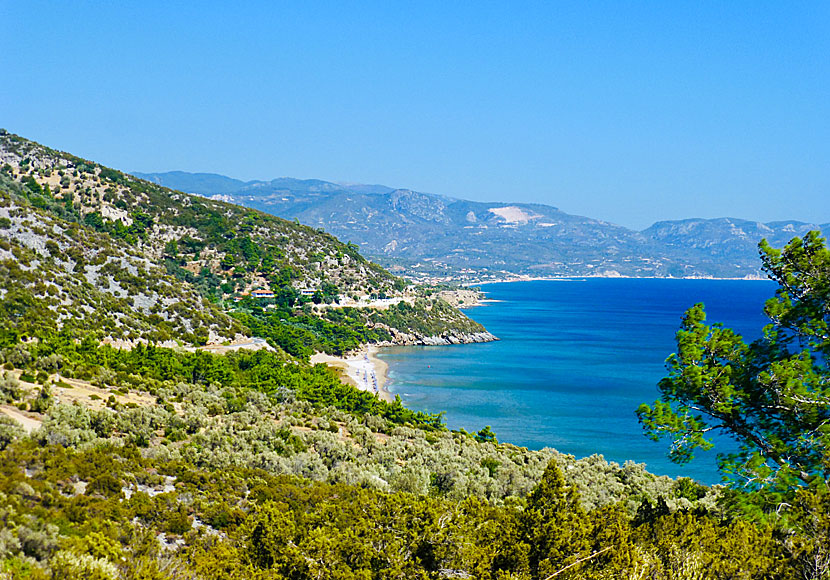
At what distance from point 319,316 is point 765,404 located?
65.5 metres

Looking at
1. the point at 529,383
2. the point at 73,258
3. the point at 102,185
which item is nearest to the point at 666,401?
the point at 73,258

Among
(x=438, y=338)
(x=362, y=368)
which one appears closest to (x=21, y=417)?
(x=362, y=368)

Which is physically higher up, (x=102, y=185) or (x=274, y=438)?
(x=102, y=185)

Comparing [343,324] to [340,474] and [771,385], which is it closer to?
[340,474]

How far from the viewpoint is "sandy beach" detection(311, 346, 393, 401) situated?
50.7 m

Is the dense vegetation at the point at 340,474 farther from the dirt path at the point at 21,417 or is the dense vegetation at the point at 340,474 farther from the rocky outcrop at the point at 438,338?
the rocky outcrop at the point at 438,338

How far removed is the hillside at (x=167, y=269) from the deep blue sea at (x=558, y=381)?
9.99 metres

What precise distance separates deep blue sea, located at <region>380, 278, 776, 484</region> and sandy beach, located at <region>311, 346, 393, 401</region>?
1362mm

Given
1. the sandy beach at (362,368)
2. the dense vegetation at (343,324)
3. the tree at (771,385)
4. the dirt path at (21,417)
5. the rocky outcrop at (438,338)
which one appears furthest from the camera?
the rocky outcrop at (438,338)

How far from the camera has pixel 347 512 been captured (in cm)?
1095

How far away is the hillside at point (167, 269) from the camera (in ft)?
123

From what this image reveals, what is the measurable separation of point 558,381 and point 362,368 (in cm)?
1881

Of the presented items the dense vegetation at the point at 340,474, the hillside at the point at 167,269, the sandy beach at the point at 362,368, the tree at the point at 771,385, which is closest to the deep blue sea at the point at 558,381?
the sandy beach at the point at 362,368

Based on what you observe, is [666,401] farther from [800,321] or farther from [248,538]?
[248,538]
